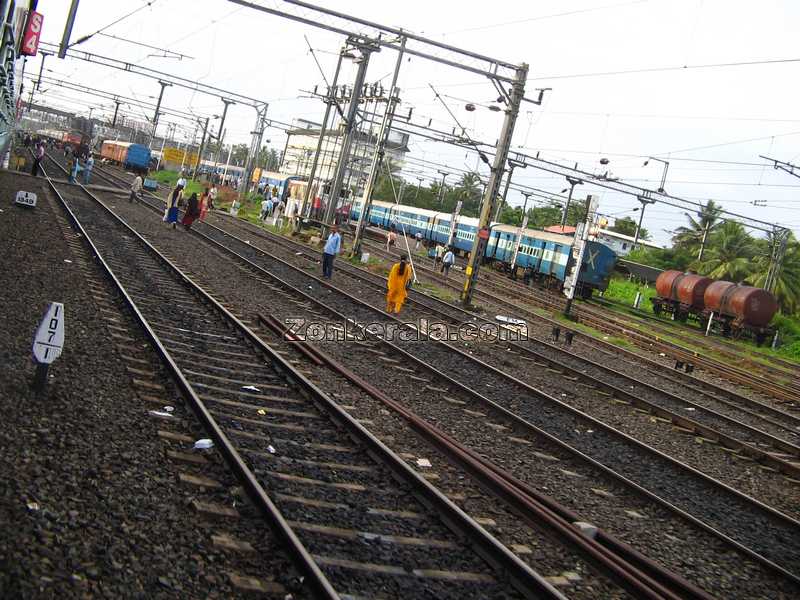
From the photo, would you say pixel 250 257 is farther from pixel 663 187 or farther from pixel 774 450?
pixel 663 187

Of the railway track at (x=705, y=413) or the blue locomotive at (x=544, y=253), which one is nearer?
the railway track at (x=705, y=413)

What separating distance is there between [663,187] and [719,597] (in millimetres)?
30385

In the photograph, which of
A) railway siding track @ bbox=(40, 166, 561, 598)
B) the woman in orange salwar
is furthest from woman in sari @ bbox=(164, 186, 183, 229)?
railway siding track @ bbox=(40, 166, 561, 598)

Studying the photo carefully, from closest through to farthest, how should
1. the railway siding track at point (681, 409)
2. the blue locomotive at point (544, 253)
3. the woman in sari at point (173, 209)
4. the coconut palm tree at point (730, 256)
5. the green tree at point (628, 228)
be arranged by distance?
the railway siding track at point (681, 409) → the woman in sari at point (173, 209) → the blue locomotive at point (544, 253) → the coconut palm tree at point (730, 256) → the green tree at point (628, 228)

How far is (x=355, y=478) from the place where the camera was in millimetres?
6203

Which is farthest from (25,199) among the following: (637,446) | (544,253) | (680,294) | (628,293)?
(628,293)

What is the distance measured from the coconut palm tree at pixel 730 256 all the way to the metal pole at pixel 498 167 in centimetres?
2680

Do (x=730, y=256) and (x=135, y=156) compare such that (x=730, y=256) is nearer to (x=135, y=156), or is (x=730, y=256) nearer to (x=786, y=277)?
(x=786, y=277)

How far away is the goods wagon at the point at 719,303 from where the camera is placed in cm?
3097

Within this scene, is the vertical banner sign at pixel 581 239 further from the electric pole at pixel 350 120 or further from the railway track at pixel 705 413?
the electric pole at pixel 350 120

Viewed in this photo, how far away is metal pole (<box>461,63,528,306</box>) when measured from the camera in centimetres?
2081

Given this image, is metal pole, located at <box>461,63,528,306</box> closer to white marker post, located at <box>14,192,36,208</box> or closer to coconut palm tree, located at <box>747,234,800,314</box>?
white marker post, located at <box>14,192,36,208</box>

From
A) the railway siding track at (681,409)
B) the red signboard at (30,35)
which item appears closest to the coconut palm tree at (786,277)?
the railway siding track at (681,409)

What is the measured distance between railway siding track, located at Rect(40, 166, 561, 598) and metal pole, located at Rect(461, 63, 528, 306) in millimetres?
11372
